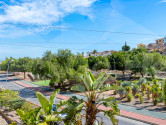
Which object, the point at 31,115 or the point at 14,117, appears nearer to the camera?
the point at 31,115

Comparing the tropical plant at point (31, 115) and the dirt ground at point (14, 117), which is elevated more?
the tropical plant at point (31, 115)

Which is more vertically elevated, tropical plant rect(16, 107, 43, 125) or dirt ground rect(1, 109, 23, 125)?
tropical plant rect(16, 107, 43, 125)

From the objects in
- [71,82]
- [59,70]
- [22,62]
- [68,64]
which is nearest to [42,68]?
[59,70]

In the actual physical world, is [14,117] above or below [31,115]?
below

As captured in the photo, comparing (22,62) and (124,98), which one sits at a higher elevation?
(22,62)

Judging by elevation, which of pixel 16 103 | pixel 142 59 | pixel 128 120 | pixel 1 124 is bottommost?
pixel 128 120

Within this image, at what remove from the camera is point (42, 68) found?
84.9 ft

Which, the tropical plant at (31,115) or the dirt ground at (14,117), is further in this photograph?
the dirt ground at (14,117)

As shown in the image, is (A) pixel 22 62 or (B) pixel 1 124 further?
(A) pixel 22 62

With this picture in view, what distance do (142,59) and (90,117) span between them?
33.6 meters

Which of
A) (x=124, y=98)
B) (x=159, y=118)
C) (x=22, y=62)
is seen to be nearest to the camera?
(x=159, y=118)

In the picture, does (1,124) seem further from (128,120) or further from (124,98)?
(124,98)

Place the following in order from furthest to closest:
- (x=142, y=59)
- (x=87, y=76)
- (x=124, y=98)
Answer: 1. (x=142, y=59)
2. (x=124, y=98)
3. (x=87, y=76)

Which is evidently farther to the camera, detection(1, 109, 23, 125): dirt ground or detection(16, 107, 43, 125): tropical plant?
detection(1, 109, 23, 125): dirt ground
